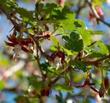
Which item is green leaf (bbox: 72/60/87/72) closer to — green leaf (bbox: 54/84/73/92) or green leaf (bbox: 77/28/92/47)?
green leaf (bbox: 77/28/92/47)

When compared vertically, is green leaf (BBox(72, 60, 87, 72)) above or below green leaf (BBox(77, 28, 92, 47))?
below

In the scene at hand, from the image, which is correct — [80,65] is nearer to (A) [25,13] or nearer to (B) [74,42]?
(B) [74,42]

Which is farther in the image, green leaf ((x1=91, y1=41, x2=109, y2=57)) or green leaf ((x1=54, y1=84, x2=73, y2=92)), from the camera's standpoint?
green leaf ((x1=54, y1=84, x2=73, y2=92))

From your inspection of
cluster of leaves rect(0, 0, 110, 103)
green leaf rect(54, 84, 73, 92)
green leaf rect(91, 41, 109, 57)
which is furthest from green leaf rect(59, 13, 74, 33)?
green leaf rect(54, 84, 73, 92)

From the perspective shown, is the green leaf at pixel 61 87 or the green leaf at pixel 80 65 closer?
the green leaf at pixel 80 65

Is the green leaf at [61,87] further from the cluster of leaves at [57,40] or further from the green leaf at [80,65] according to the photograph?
the green leaf at [80,65]

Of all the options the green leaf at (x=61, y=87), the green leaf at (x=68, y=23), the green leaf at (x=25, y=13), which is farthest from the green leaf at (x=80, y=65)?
the green leaf at (x=61, y=87)

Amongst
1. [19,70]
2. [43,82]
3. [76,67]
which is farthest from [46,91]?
[19,70]

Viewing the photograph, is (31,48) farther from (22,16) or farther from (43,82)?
(43,82)
